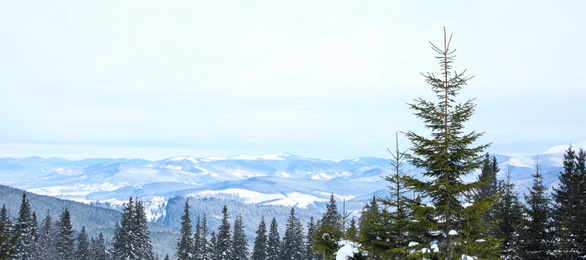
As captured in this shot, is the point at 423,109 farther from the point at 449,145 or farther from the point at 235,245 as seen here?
the point at 235,245

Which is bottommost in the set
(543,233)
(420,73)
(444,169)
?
(543,233)

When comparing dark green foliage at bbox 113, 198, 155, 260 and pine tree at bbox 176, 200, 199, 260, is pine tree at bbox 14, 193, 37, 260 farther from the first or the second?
pine tree at bbox 176, 200, 199, 260

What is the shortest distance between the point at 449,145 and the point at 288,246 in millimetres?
57306

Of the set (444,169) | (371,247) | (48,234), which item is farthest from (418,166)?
(48,234)

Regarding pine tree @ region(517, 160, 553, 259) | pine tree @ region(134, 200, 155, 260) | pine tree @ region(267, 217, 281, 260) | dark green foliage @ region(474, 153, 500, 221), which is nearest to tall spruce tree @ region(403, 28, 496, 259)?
dark green foliage @ region(474, 153, 500, 221)

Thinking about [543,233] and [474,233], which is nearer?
[474,233]

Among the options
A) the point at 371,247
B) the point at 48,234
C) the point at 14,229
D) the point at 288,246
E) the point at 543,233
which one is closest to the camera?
the point at 371,247

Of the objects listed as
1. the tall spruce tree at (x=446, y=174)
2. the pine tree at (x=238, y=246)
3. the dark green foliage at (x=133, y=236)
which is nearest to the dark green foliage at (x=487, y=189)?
the tall spruce tree at (x=446, y=174)

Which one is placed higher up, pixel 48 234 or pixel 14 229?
pixel 14 229

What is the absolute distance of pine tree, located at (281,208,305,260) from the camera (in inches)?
2495

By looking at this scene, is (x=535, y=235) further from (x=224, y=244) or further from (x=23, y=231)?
(x=23, y=231)

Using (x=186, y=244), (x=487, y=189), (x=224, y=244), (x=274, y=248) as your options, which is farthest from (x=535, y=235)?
(x=186, y=244)

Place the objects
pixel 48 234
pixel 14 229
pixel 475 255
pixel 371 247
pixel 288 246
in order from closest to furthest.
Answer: pixel 475 255
pixel 371 247
pixel 14 229
pixel 288 246
pixel 48 234

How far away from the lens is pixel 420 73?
11672mm
